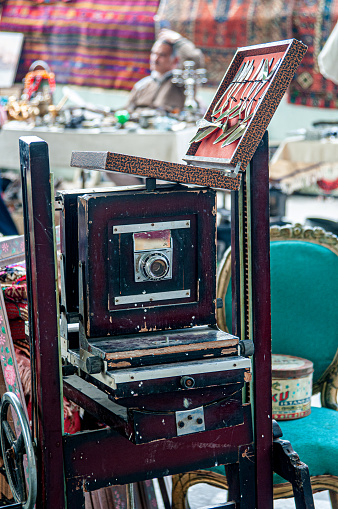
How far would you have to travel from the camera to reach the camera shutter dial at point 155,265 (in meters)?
1.46

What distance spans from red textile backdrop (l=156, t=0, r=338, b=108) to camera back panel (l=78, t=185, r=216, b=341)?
619cm

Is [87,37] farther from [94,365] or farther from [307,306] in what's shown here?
[94,365]

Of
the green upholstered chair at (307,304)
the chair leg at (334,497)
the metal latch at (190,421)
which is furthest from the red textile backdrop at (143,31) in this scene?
the metal latch at (190,421)

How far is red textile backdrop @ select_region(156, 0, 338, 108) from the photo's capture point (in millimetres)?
7359

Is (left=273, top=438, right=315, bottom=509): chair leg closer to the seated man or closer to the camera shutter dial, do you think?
the camera shutter dial

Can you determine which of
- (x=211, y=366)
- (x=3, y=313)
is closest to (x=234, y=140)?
(x=211, y=366)

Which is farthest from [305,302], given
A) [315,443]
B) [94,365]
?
[94,365]

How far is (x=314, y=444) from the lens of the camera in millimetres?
1874

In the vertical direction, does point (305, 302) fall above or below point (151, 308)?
below

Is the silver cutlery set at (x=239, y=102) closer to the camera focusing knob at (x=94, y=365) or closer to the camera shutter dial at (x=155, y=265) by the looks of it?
the camera shutter dial at (x=155, y=265)

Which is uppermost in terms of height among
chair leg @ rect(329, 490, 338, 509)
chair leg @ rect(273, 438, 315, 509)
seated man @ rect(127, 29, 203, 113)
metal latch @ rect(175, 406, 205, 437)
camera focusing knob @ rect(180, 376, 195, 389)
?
seated man @ rect(127, 29, 203, 113)

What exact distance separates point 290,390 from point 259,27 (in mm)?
6276

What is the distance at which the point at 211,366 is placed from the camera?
1.42 metres

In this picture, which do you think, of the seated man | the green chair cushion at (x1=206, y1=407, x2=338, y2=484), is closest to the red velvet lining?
the green chair cushion at (x1=206, y1=407, x2=338, y2=484)
